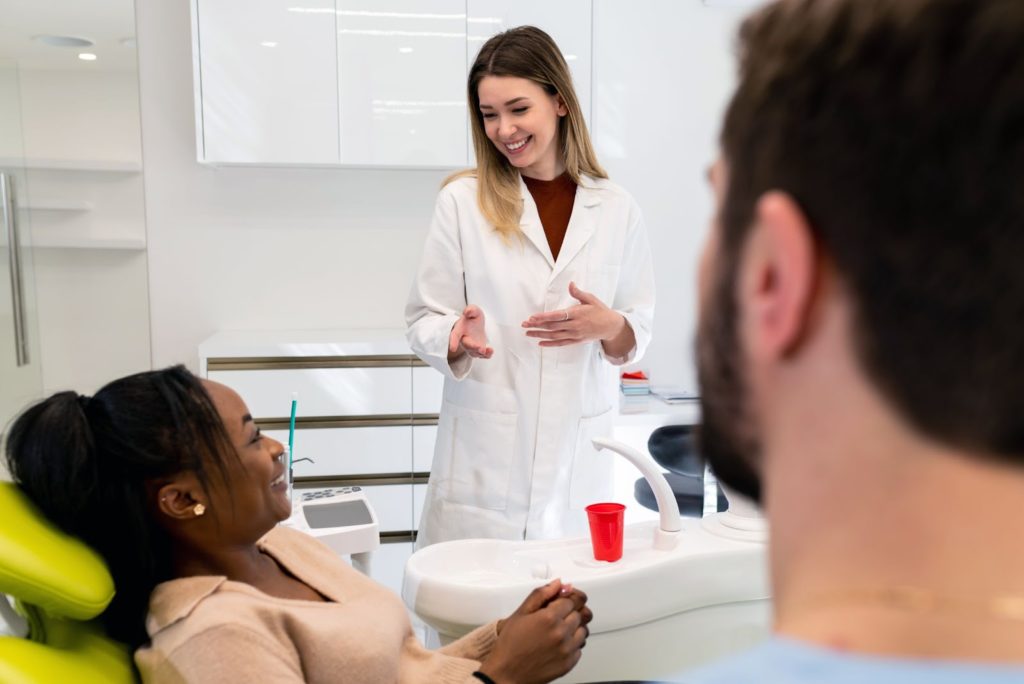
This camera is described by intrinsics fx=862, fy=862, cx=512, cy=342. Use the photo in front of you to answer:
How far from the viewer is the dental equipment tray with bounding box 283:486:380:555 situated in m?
1.68

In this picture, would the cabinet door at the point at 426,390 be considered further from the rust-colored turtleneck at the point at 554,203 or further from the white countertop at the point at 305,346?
the rust-colored turtleneck at the point at 554,203

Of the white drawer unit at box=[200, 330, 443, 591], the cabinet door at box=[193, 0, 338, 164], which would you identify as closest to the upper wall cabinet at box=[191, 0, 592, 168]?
the cabinet door at box=[193, 0, 338, 164]

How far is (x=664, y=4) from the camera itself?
11.6 ft

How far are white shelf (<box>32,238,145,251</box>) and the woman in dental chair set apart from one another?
8.14ft

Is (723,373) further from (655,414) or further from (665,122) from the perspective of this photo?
(665,122)

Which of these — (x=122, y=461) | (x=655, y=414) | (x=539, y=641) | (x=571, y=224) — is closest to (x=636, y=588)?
(x=539, y=641)

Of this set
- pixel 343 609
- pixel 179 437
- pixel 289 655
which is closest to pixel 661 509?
pixel 343 609

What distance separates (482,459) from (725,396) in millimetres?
1460

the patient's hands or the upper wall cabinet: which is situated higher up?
the upper wall cabinet

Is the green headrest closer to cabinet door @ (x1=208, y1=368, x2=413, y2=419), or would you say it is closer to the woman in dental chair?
A: the woman in dental chair

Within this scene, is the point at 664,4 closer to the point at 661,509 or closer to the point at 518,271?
the point at 518,271

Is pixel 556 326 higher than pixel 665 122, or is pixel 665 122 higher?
pixel 665 122

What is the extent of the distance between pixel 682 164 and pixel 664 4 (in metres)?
0.65

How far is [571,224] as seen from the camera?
1.99 metres
